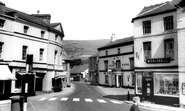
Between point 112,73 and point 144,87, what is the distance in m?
20.2

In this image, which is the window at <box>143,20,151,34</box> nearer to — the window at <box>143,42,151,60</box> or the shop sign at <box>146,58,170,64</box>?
the window at <box>143,42,151,60</box>

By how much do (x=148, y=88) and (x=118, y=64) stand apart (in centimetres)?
2071

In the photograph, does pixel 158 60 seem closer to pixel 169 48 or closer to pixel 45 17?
pixel 169 48

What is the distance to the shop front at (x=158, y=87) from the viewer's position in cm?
1956

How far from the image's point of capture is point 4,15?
898 inches

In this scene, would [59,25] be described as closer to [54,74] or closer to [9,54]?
[54,74]

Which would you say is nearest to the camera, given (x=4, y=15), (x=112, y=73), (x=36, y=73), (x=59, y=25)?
(x=4, y=15)

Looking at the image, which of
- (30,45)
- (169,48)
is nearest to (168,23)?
(169,48)

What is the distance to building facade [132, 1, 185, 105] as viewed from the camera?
61.6 ft

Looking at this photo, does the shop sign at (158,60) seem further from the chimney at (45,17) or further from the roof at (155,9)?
the chimney at (45,17)

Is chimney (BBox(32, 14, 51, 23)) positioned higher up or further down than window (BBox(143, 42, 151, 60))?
higher up

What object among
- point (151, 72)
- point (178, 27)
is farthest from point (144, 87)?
point (178, 27)

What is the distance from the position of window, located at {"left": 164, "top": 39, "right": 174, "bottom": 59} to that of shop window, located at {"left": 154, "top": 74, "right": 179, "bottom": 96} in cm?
221

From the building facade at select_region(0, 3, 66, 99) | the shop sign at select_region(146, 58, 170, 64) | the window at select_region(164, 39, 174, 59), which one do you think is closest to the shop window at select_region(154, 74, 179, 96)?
the shop sign at select_region(146, 58, 170, 64)
